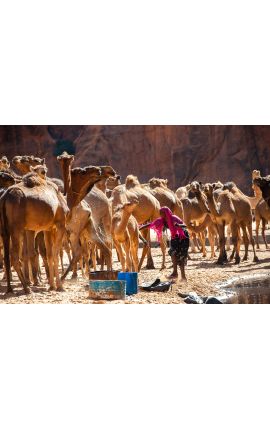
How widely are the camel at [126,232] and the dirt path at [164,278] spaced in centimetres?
41

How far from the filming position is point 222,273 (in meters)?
14.1

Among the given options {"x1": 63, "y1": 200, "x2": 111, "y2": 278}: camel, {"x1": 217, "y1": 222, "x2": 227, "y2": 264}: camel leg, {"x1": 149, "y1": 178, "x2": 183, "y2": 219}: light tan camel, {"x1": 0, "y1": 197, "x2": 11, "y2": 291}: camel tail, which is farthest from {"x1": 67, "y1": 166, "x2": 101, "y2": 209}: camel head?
{"x1": 149, "y1": 178, "x2": 183, "y2": 219}: light tan camel

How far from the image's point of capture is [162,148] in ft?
99.4

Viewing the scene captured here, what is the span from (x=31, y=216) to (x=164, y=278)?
10.2ft

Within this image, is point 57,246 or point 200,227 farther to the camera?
point 200,227

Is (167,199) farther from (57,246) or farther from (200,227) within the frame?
(57,246)

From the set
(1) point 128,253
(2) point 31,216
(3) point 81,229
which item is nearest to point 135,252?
(1) point 128,253

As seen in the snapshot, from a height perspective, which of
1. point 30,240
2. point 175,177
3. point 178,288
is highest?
point 175,177

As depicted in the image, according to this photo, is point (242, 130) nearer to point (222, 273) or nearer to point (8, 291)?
point (222, 273)

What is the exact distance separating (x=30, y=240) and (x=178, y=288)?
2.47 m

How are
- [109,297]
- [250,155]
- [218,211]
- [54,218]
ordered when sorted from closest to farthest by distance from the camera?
[109,297] → [54,218] → [218,211] → [250,155]

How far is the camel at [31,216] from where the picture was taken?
1070 cm

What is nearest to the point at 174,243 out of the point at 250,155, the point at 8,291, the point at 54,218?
the point at 54,218

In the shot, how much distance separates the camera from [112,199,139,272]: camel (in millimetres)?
12328
